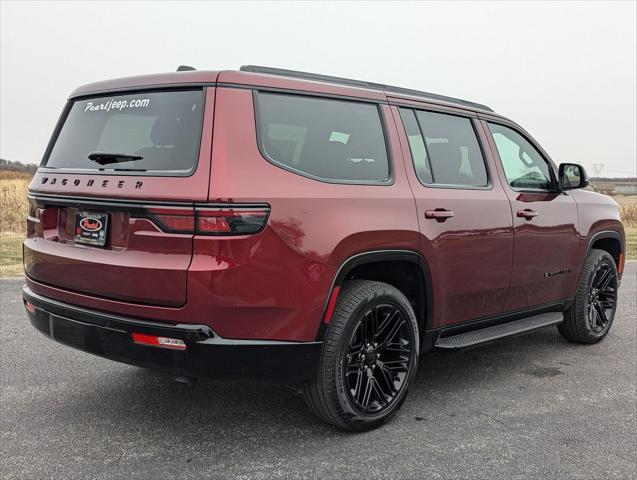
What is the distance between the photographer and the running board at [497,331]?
3.94 metres

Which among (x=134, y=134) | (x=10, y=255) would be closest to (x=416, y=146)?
(x=134, y=134)

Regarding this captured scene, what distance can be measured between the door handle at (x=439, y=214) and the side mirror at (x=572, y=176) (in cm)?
165

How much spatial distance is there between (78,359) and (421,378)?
2.59 meters

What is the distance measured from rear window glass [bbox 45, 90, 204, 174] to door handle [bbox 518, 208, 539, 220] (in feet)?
8.41

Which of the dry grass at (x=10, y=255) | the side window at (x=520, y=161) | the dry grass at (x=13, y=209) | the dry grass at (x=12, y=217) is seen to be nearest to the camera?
the side window at (x=520, y=161)

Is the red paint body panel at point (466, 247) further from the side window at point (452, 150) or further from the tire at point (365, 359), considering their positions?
the tire at point (365, 359)

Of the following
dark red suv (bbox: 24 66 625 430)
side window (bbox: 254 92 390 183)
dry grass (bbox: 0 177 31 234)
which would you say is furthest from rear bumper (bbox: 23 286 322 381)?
dry grass (bbox: 0 177 31 234)

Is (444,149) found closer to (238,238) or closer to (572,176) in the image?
(572,176)

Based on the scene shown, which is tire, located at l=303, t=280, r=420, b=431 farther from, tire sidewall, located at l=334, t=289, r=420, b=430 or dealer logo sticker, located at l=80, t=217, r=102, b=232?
dealer logo sticker, located at l=80, t=217, r=102, b=232

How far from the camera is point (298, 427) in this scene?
11.3ft

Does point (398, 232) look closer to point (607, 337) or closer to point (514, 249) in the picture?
point (514, 249)

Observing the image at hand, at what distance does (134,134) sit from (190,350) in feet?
3.86

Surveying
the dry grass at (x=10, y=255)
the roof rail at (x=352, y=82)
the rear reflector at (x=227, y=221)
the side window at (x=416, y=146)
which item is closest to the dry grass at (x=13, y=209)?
the dry grass at (x=10, y=255)

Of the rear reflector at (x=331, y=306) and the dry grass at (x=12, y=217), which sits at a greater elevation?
the rear reflector at (x=331, y=306)
